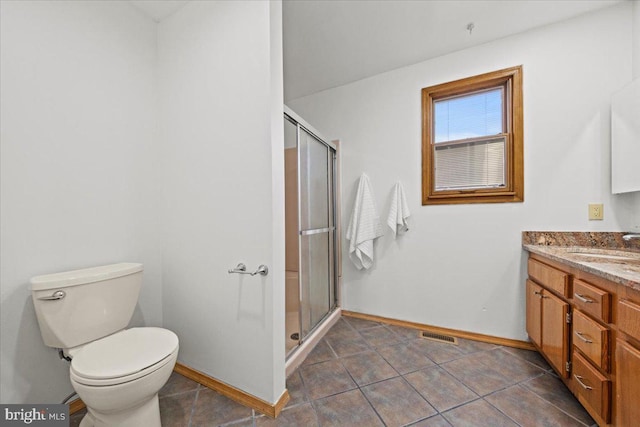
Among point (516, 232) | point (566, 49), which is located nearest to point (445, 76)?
point (566, 49)

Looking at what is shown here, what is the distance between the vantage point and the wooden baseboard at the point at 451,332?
191cm

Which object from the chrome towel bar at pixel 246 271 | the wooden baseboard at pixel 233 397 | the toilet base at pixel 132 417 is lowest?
the wooden baseboard at pixel 233 397

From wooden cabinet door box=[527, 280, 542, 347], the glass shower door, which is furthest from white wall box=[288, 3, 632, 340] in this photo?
the glass shower door

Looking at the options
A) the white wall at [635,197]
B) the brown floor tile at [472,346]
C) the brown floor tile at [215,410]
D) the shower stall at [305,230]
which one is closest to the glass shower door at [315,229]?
the shower stall at [305,230]

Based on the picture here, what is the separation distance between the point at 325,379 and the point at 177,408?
87 centimetres

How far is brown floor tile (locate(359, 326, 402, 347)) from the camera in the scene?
6.59 feet

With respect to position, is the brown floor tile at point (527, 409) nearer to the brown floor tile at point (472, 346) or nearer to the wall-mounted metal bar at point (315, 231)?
the brown floor tile at point (472, 346)

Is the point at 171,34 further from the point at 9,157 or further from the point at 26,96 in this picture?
the point at 9,157

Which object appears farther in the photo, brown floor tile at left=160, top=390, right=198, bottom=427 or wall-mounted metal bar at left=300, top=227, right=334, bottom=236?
wall-mounted metal bar at left=300, top=227, right=334, bottom=236

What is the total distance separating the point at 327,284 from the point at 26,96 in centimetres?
234

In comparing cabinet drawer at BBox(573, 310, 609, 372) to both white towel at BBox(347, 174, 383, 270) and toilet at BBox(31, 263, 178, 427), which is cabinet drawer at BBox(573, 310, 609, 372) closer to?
white towel at BBox(347, 174, 383, 270)

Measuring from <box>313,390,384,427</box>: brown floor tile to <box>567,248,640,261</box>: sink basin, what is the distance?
5.16ft

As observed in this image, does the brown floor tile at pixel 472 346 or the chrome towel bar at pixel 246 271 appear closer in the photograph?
the chrome towel bar at pixel 246 271

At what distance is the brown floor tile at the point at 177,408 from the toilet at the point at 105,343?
128mm
